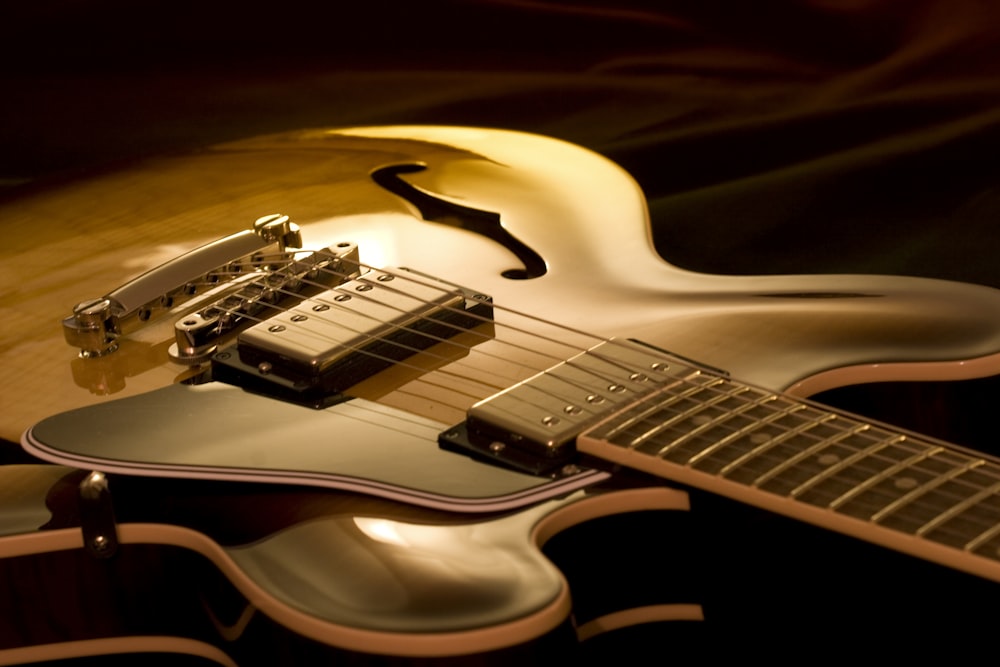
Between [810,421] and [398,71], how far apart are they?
47.7 inches

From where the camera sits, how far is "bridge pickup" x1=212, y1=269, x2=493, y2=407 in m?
0.70

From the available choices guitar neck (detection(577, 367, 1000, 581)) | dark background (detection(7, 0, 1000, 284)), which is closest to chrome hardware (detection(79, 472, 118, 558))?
guitar neck (detection(577, 367, 1000, 581))

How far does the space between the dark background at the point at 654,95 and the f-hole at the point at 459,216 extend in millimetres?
240

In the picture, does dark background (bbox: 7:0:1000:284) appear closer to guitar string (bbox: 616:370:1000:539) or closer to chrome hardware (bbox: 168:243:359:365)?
chrome hardware (bbox: 168:243:359:365)

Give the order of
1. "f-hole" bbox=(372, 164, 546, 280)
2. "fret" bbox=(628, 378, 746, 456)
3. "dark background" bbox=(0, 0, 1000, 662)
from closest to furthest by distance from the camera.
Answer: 1. "fret" bbox=(628, 378, 746, 456)
2. "f-hole" bbox=(372, 164, 546, 280)
3. "dark background" bbox=(0, 0, 1000, 662)

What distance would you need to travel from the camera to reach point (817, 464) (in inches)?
22.6

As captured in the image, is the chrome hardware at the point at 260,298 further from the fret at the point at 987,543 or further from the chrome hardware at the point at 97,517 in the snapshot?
the fret at the point at 987,543

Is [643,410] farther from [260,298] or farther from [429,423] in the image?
[260,298]

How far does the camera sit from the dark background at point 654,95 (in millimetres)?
1218

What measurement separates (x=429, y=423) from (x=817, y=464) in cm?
20

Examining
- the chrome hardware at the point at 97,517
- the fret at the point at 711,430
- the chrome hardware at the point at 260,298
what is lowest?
the chrome hardware at the point at 97,517

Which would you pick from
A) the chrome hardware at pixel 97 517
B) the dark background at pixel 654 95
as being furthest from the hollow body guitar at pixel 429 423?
the dark background at pixel 654 95

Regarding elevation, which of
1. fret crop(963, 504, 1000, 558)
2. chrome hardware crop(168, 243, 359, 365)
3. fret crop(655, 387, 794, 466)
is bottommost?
fret crop(963, 504, 1000, 558)

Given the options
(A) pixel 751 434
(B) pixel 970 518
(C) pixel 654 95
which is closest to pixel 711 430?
(A) pixel 751 434
